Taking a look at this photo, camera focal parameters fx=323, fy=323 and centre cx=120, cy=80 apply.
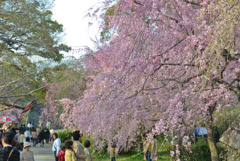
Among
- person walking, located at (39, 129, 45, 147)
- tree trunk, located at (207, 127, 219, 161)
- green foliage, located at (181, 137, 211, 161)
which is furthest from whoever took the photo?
person walking, located at (39, 129, 45, 147)

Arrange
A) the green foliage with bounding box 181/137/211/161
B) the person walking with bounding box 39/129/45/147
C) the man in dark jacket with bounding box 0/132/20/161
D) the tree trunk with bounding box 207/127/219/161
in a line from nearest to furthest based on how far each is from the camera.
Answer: the man in dark jacket with bounding box 0/132/20/161
the tree trunk with bounding box 207/127/219/161
the green foliage with bounding box 181/137/211/161
the person walking with bounding box 39/129/45/147

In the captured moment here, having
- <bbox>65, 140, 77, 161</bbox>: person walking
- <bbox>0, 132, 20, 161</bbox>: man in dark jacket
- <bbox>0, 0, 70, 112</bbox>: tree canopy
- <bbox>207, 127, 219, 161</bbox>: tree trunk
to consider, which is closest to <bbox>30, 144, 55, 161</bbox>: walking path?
<bbox>0, 0, 70, 112</bbox>: tree canopy

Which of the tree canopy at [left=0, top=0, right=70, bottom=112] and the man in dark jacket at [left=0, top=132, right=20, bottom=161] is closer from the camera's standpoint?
the man in dark jacket at [left=0, top=132, right=20, bottom=161]

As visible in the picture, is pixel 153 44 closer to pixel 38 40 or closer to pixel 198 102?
pixel 198 102

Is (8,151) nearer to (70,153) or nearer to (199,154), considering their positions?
(70,153)

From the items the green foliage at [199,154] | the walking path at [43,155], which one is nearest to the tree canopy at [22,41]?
the walking path at [43,155]

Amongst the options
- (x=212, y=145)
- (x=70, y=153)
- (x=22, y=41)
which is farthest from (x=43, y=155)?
(x=70, y=153)

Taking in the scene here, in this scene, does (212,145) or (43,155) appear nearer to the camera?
(212,145)

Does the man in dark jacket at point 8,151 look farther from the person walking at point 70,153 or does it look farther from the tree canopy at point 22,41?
the tree canopy at point 22,41

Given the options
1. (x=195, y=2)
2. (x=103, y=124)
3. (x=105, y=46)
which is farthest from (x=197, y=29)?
(x=105, y=46)

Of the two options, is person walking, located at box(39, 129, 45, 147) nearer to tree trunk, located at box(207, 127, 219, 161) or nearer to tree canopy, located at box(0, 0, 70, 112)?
tree canopy, located at box(0, 0, 70, 112)

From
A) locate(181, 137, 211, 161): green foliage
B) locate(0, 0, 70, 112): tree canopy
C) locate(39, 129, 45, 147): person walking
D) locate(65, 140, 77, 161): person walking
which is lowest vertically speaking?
locate(181, 137, 211, 161): green foliage

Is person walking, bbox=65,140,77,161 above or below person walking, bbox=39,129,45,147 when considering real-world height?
below

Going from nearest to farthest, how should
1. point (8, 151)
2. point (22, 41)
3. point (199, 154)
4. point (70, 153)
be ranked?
point (8, 151)
point (70, 153)
point (199, 154)
point (22, 41)
